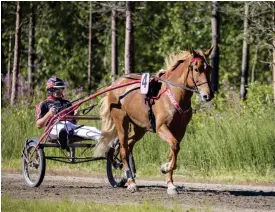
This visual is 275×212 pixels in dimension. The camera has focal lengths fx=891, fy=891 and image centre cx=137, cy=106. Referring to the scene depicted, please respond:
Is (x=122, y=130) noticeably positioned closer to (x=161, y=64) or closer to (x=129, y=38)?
(x=129, y=38)

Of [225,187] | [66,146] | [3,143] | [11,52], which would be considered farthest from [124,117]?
[11,52]

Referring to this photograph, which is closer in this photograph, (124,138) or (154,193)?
(154,193)

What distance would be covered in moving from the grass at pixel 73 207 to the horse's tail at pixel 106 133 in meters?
2.68

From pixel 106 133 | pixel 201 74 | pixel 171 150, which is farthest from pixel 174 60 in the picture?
pixel 106 133

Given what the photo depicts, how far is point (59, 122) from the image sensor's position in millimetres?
14688

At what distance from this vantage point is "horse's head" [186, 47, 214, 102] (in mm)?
12594

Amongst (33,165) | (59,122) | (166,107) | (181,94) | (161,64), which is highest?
(161,64)

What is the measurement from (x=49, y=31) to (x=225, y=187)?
98.0 ft

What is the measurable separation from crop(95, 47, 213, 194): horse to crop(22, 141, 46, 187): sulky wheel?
37.1 inches

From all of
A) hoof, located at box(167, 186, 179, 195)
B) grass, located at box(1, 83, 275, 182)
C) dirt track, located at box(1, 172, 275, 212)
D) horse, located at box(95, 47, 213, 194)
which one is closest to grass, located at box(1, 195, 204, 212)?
dirt track, located at box(1, 172, 275, 212)

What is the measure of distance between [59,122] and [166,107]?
2.27 m

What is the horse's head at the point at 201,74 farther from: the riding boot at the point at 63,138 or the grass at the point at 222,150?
the grass at the point at 222,150

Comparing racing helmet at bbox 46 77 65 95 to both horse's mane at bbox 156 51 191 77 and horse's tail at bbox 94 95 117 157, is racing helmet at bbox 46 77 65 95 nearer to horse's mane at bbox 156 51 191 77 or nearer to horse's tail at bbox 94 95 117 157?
horse's tail at bbox 94 95 117 157

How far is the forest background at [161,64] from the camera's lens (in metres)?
16.9
